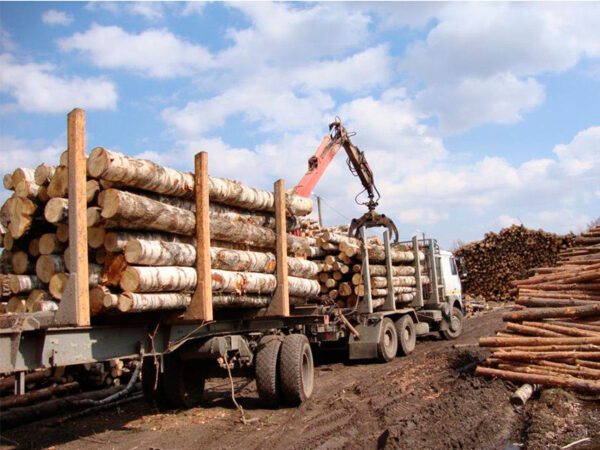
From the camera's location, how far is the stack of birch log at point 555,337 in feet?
28.6

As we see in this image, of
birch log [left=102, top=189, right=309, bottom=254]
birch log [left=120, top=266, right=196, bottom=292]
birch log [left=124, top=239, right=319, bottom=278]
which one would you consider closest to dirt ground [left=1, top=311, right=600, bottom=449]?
birch log [left=120, top=266, right=196, bottom=292]

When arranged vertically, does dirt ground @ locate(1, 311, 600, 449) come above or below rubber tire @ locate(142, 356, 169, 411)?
below

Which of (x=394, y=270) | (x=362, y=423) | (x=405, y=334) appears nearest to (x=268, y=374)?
(x=362, y=423)

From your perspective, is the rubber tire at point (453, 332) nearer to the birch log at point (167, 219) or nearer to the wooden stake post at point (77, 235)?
the birch log at point (167, 219)

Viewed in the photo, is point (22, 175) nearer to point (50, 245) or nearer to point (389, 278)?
point (50, 245)

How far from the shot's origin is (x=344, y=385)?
10.9 m

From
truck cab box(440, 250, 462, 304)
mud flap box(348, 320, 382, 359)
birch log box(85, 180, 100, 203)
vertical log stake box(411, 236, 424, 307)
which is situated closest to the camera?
birch log box(85, 180, 100, 203)

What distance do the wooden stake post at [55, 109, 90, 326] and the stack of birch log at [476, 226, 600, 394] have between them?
6.32 m

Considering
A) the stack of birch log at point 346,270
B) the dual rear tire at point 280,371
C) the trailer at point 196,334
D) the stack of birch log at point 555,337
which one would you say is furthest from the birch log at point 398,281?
the dual rear tire at point 280,371

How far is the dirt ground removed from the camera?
6891 mm

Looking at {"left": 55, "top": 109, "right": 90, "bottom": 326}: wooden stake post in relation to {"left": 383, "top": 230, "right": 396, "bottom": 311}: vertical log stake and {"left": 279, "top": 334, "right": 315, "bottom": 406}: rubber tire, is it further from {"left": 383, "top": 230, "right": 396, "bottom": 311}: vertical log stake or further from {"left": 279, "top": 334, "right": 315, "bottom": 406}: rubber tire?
{"left": 383, "top": 230, "right": 396, "bottom": 311}: vertical log stake

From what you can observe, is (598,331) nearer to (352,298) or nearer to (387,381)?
(387,381)

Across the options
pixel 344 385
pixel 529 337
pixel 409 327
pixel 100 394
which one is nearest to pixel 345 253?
pixel 409 327

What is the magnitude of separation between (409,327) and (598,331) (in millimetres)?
6642
